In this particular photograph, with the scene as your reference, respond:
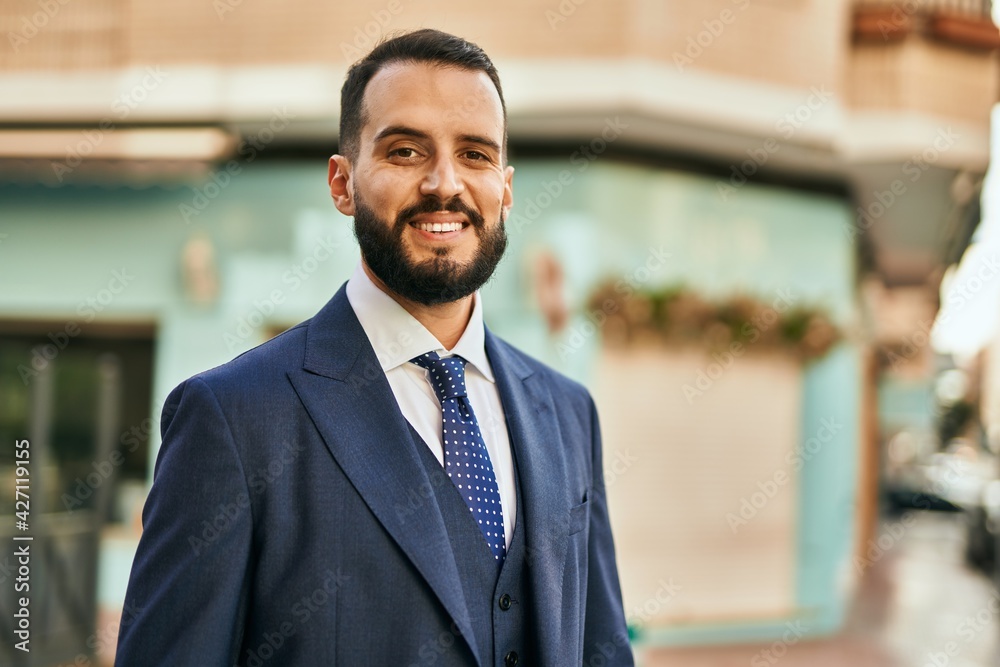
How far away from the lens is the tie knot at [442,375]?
75.0 inches

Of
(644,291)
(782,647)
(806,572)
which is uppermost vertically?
(644,291)

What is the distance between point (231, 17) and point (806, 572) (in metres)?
6.90

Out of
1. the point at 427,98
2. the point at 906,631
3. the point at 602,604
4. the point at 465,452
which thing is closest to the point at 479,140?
the point at 427,98

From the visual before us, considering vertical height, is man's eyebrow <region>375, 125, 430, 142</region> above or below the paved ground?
above

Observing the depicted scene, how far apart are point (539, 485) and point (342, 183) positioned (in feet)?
2.36

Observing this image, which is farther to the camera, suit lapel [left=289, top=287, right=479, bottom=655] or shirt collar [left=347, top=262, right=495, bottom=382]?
shirt collar [left=347, top=262, right=495, bottom=382]

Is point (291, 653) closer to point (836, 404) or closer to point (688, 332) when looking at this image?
point (688, 332)

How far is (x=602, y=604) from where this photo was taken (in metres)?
2.17

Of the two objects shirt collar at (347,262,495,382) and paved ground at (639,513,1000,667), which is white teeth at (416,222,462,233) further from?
paved ground at (639,513,1000,667)

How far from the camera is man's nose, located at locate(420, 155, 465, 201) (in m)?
1.80

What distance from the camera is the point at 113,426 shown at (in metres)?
6.37

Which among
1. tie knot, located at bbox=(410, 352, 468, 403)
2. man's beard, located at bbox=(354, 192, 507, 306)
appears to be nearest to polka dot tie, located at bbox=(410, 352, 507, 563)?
tie knot, located at bbox=(410, 352, 468, 403)

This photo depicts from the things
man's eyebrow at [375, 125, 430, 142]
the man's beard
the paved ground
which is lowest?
the paved ground

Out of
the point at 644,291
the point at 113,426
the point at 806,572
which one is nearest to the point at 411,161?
the point at 113,426
